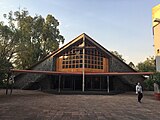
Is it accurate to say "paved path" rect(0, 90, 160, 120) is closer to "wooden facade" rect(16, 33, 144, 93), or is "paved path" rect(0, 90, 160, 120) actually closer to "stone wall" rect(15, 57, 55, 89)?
"wooden facade" rect(16, 33, 144, 93)

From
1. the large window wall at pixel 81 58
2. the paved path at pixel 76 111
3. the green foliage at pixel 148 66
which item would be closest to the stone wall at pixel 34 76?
the large window wall at pixel 81 58

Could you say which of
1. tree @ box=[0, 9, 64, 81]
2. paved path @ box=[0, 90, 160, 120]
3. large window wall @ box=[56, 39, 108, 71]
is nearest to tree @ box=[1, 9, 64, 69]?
tree @ box=[0, 9, 64, 81]

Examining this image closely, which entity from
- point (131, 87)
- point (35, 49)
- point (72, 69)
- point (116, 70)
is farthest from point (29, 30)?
point (131, 87)

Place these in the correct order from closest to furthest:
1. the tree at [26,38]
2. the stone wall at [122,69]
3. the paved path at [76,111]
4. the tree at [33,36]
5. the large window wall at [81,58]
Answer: the paved path at [76,111], the large window wall at [81,58], the stone wall at [122,69], the tree at [26,38], the tree at [33,36]

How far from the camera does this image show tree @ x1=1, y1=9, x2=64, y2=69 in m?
25.5

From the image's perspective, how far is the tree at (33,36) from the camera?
25469 mm

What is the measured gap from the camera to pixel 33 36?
30531 mm

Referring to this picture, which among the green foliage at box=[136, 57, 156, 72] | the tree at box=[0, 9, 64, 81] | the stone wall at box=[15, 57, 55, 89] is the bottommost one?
the stone wall at box=[15, 57, 55, 89]

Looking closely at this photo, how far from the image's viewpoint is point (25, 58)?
25812 mm

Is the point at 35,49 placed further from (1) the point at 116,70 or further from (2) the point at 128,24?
(2) the point at 128,24

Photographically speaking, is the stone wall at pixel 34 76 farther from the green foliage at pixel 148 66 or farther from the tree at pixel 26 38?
the green foliage at pixel 148 66

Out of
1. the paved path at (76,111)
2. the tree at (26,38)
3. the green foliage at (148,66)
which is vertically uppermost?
the tree at (26,38)

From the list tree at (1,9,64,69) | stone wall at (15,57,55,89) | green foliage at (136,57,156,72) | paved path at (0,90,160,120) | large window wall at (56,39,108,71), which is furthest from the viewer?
green foliage at (136,57,156,72)

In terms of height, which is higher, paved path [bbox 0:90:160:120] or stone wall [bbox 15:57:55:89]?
stone wall [bbox 15:57:55:89]
